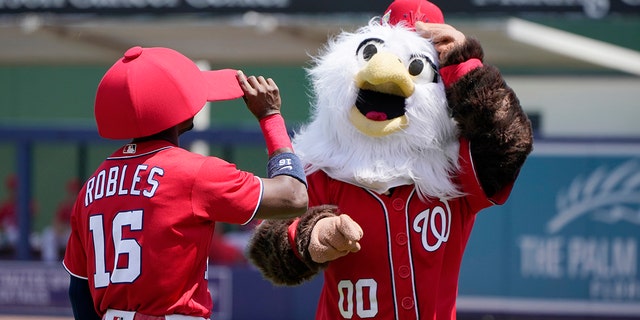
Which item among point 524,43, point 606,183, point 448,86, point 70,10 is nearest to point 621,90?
point 524,43

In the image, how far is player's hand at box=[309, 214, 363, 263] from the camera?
319 cm

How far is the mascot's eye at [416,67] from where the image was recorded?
347 centimetres

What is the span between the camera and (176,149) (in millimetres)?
A: 2953

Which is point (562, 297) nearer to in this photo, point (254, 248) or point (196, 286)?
point (254, 248)

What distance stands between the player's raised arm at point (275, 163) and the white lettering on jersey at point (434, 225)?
600 millimetres

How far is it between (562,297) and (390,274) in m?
5.28

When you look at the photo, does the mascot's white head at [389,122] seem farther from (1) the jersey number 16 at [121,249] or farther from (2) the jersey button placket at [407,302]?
(1) the jersey number 16 at [121,249]

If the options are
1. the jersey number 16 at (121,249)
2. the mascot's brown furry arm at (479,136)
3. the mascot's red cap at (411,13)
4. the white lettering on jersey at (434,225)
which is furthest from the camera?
the mascot's red cap at (411,13)

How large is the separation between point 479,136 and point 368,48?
497 mm

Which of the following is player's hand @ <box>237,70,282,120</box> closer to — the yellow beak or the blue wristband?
the blue wristband

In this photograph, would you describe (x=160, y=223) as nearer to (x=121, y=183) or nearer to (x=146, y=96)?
(x=121, y=183)

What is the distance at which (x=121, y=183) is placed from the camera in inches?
115

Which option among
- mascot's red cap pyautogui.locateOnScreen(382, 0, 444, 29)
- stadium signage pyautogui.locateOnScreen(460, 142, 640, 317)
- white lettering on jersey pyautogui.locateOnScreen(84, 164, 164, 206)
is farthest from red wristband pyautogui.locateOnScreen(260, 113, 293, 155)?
stadium signage pyautogui.locateOnScreen(460, 142, 640, 317)

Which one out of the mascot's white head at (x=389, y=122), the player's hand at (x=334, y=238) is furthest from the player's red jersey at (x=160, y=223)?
the mascot's white head at (x=389, y=122)
